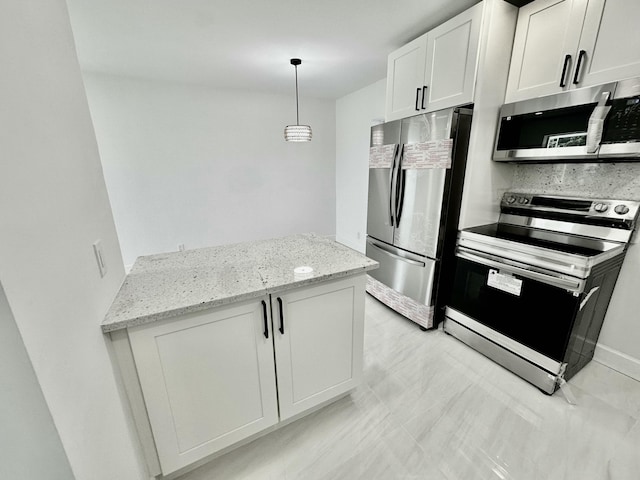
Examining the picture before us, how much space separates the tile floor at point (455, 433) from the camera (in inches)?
51.0

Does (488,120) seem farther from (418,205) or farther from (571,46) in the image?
(418,205)

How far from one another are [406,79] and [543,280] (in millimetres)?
1890

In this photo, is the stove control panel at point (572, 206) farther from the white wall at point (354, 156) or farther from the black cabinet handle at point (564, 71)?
the white wall at point (354, 156)

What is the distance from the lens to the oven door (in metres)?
1.57

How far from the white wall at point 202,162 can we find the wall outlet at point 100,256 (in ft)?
9.48

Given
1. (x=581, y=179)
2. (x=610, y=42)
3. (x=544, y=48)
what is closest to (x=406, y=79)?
(x=544, y=48)

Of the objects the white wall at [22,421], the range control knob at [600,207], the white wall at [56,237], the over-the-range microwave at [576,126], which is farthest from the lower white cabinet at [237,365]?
the range control knob at [600,207]

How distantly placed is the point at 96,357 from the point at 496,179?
2.64 meters

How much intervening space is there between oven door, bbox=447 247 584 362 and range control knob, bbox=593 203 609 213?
0.62m

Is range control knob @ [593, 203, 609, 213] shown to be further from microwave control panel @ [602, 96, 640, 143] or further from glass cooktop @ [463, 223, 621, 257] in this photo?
microwave control panel @ [602, 96, 640, 143]

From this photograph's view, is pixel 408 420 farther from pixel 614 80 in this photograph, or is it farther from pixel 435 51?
pixel 435 51

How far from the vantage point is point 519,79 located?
1855mm

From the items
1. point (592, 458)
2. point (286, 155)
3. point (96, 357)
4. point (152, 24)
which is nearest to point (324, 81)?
point (286, 155)

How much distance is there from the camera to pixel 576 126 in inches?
63.9
